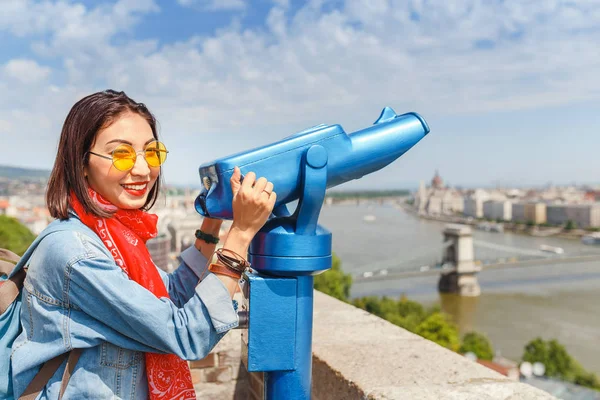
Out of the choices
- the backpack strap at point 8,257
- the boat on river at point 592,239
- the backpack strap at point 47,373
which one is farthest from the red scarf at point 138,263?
the boat on river at point 592,239

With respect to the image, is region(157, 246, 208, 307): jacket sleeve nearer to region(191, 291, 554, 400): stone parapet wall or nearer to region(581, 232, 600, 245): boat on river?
region(191, 291, 554, 400): stone parapet wall

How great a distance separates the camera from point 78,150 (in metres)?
0.83

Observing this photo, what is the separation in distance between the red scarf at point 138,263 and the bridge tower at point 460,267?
28161 mm

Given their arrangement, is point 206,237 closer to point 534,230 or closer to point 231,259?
point 231,259

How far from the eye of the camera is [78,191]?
822 millimetres

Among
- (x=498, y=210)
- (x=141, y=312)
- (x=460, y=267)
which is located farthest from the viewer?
(x=498, y=210)

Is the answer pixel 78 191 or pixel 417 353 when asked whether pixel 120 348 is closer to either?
pixel 78 191

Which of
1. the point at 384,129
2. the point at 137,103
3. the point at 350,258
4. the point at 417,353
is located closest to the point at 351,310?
the point at 417,353

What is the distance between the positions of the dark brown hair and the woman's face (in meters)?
0.01

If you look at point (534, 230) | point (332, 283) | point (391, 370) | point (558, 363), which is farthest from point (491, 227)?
point (391, 370)

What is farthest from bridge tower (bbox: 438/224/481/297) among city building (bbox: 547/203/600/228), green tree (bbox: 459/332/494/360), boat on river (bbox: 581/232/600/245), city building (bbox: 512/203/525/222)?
city building (bbox: 512/203/525/222)

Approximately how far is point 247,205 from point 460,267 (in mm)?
28370

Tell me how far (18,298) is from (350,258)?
32.9 metres

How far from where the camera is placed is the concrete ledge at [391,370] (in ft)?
3.48
